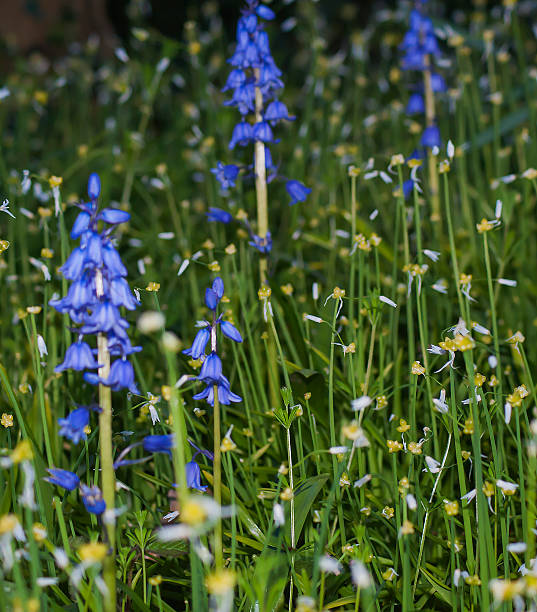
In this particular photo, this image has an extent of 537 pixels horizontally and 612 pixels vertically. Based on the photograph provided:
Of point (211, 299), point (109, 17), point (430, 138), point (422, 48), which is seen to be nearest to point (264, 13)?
point (211, 299)

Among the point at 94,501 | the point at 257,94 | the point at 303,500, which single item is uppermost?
the point at 257,94

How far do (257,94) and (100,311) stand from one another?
4.20 ft

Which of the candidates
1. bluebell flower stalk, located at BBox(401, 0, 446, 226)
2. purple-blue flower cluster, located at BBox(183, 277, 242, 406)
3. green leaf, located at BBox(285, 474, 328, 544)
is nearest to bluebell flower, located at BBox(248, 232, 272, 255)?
purple-blue flower cluster, located at BBox(183, 277, 242, 406)

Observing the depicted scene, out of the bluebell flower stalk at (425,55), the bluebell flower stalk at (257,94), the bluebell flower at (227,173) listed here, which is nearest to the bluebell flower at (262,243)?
the bluebell flower stalk at (257,94)

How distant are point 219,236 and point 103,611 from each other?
7.01ft

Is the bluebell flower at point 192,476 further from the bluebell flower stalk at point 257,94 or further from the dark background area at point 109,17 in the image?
the dark background area at point 109,17

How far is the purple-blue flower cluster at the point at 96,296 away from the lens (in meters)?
1.49

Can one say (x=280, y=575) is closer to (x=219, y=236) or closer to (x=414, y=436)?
(x=414, y=436)

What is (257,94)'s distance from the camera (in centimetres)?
249

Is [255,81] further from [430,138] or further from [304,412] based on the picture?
[430,138]

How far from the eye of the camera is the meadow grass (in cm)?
163

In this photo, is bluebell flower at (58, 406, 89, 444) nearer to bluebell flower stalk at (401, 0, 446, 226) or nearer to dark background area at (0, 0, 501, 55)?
bluebell flower stalk at (401, 0, 446, 226)

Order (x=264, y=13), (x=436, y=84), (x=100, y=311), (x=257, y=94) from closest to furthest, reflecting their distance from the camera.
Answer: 1. (x=100, y=311)
2. (x=264, y=13)
3. (x=257, y=94)
4. (x=436, y=84)

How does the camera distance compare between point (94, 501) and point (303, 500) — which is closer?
point (94, 501)
